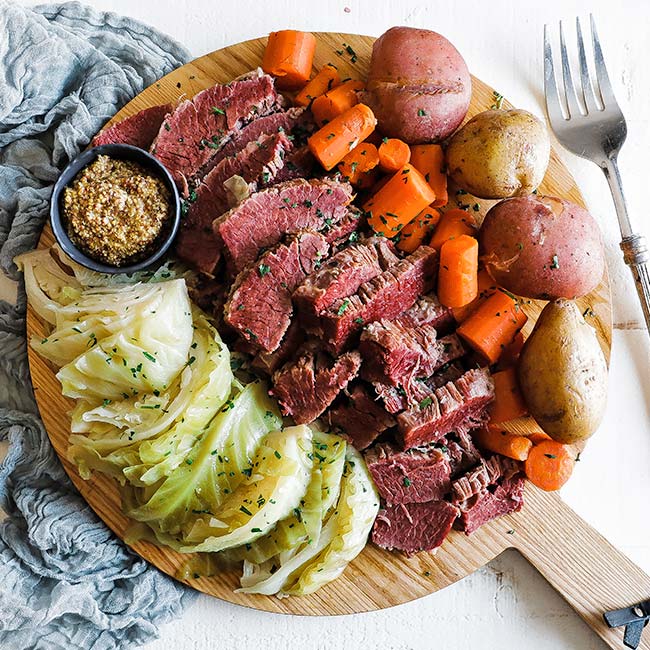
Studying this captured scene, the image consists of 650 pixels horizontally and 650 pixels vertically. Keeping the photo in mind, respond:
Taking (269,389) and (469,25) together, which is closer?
(269,389)

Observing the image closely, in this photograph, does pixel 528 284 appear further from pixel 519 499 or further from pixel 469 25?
pixel 469 25

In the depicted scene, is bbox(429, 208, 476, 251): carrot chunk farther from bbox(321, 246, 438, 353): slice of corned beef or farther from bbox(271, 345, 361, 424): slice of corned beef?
bbox(271, 345, 361, 424): slice of corned beef

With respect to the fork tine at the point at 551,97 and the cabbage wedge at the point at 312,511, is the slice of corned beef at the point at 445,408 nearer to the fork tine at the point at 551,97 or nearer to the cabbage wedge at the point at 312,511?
the cabbage wedge at the point at 312,511

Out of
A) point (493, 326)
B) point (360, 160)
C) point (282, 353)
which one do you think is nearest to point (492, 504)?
point (493, 326)

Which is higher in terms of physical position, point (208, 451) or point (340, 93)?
point (340, 93)

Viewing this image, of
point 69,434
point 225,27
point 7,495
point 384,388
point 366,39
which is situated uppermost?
point 366,39

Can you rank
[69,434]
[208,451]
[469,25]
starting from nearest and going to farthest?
1. [208,451]
2. [69,434]
3. [469,25]

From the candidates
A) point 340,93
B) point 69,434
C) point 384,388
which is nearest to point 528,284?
point 384,388

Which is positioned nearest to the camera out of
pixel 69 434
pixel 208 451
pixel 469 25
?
pixel 208 451
